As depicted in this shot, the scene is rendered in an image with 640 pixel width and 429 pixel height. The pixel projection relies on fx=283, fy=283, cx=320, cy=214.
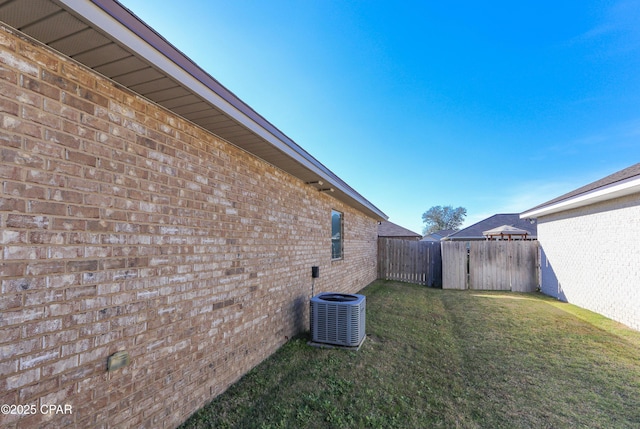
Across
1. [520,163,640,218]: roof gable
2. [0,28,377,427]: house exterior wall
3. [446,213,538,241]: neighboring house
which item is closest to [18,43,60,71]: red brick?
[0,28,377,427]: house exterior wall

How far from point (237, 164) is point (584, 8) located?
33.4 feet

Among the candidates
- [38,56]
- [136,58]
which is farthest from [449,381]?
[38,56]

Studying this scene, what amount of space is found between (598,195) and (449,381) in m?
6.29

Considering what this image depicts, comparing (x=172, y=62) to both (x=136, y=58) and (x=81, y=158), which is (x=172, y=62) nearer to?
(x=136, y=58)

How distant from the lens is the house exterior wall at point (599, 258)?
5.96 m

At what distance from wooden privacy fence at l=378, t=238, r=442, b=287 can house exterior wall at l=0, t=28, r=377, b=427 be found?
1002 centimetres

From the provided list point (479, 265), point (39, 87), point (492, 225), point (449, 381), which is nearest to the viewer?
point (39, 87)

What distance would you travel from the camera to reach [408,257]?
12594mm

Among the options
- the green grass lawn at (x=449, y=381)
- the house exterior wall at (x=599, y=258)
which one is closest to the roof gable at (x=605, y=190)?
the house exterior wall at (x=599, y=258)

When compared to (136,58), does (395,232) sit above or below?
below

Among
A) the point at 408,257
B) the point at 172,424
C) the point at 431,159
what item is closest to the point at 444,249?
the point at 408,257

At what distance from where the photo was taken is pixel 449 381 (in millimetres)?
3529

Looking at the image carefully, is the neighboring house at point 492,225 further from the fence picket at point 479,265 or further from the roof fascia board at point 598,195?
the roof fascia board at point 598,195

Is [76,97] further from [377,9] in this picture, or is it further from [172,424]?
[377,9]
